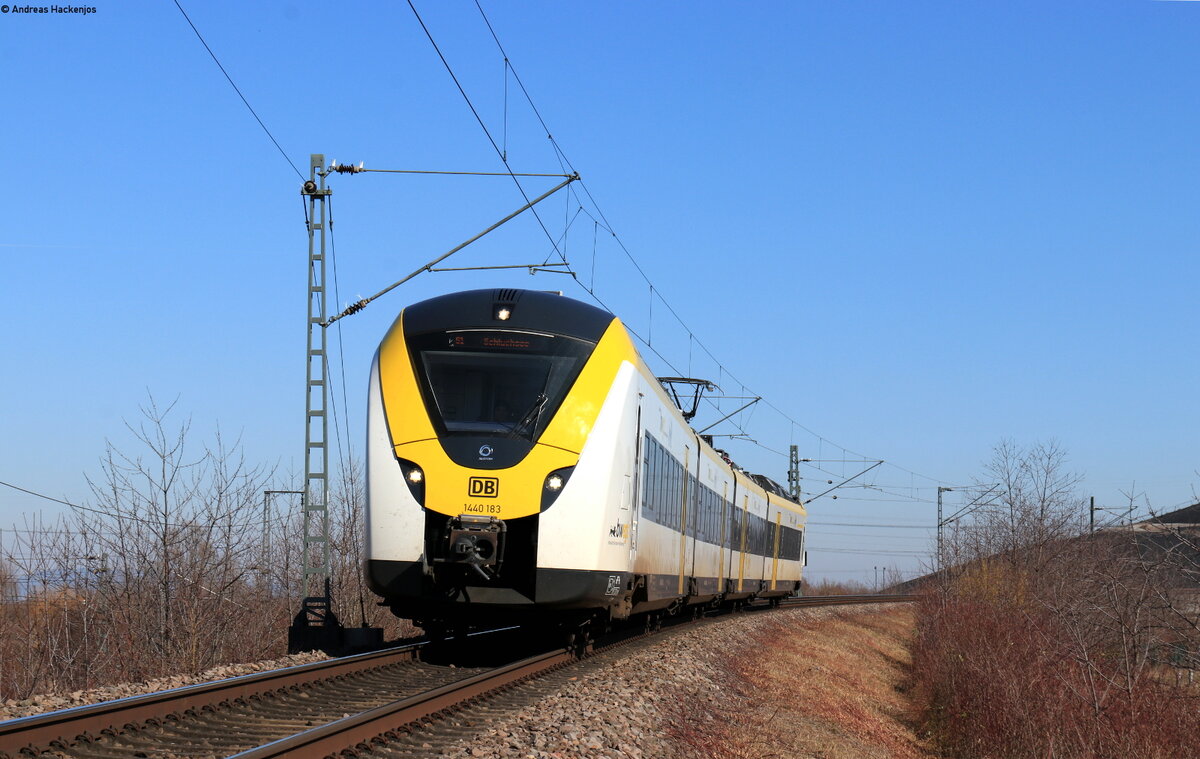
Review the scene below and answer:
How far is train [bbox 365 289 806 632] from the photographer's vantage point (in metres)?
11.4

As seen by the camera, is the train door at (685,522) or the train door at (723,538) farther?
the train door at (723,538)

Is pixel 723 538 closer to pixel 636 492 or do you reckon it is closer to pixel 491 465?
pixel 636 492

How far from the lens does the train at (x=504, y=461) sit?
449 inches

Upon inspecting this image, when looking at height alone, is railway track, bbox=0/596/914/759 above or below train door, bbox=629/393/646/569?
below

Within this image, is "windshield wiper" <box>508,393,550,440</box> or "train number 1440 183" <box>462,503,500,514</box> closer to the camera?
"train number 1440 183" <box>462,503,500,514</box>

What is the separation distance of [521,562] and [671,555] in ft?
18.0

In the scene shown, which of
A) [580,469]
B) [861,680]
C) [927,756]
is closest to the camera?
[580,469]

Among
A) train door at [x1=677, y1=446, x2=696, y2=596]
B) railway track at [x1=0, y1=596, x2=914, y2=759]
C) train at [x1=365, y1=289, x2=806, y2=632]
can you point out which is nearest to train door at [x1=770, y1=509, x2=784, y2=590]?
train door at [x1=677, y1=446, x2=696, y2=596]

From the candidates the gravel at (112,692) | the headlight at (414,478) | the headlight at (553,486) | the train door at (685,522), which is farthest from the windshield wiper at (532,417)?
the train door at (685,522)

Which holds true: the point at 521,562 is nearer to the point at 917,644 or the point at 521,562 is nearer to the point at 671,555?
the point at 671,555

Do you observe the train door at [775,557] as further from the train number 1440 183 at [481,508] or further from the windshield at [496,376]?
the train number 1440 183 at [481,508]

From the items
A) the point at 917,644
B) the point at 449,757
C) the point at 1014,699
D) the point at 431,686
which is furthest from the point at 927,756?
the point at 917,644

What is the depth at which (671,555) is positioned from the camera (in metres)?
16.7

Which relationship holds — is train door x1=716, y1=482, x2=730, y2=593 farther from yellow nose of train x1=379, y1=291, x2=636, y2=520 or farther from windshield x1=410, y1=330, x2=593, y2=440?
windshield x1=410, y1=330, x2=593, y2=440
